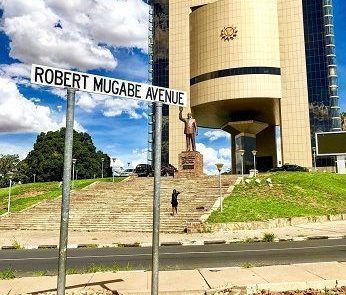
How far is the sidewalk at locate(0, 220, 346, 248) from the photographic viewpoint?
18.6m

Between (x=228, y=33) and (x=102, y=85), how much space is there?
6663 centimetres

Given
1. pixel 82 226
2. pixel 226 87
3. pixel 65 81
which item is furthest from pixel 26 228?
pixel 226 87

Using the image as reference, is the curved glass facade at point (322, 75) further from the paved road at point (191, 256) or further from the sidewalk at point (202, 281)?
the sidewalk at point (202, 281)

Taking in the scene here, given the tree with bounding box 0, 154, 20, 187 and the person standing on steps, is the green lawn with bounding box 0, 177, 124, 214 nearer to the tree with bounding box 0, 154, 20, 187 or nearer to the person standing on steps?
the person standing on steps

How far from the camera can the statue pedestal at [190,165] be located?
41.2m

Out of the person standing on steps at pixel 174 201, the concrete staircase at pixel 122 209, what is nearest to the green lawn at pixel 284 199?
the concrete staircase at pixel 122 209

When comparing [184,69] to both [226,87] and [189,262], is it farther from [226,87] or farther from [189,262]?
[189,262]

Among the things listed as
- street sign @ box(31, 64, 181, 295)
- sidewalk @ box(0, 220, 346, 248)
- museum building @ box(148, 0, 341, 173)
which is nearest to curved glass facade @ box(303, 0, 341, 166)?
museum building @ box(148, 0, 341, 173)

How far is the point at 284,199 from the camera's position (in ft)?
94.6

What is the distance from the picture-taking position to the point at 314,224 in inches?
967

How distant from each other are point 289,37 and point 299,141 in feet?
63.1

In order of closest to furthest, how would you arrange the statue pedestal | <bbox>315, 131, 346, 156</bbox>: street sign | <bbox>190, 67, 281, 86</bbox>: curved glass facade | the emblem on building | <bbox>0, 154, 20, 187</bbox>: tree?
the statue pedestal
<bbox>315, 131, 346, 156</bbox>: street sign
<bbox>190, 67, 281, 86</bbox>: curved glass facade
the emblem on building
<bbox>0, 154, 20, 187</bbox>: tree

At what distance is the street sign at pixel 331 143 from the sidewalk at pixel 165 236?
1210 inches

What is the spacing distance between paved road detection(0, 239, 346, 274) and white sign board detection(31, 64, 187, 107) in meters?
6.01
